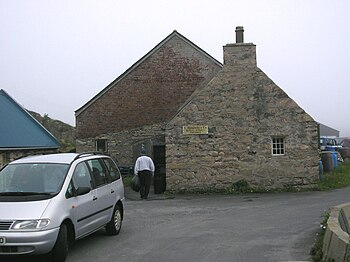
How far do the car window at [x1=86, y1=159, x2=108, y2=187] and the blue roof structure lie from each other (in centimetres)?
1058

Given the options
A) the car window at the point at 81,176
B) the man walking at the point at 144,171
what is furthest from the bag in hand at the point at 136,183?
the car window at the point at 81,176

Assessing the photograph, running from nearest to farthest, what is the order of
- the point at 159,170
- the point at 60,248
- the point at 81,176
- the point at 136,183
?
the point at 60,248
the point at 81,176
the point at 136,183
the point at 159,170

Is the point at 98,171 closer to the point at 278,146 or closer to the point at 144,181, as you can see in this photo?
the point at 144,181

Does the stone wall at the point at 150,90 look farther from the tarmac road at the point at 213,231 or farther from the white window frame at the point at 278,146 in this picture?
the tarmac road at the point at 213,231

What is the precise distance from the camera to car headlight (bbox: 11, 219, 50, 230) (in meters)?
7.44

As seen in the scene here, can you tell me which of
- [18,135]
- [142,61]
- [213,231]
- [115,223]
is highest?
[142,61]

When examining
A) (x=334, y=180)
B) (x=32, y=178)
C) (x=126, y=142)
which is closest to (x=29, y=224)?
(x=32, y=178)

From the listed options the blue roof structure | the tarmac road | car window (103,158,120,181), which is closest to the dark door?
the tarmac road

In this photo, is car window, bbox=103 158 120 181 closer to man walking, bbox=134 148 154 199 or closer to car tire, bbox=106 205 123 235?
car tire, bbox=106 205 123 235

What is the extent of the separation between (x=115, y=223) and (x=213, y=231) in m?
2.18

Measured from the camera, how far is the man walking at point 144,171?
17.8 m

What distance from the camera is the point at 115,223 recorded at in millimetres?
10586

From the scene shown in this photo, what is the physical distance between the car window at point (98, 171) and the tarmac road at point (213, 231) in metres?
1.20

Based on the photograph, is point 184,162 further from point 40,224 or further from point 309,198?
point 40,224
